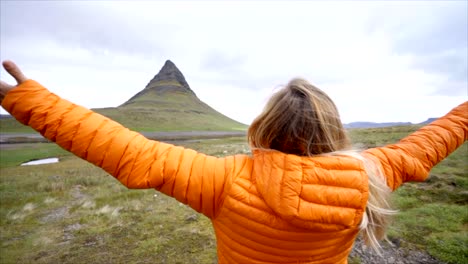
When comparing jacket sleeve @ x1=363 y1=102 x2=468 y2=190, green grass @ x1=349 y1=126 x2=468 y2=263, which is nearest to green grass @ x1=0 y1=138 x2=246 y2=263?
green grass @ x1=349 y1=126 x2=468 y2=263

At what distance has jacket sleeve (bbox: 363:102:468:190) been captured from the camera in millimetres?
1866

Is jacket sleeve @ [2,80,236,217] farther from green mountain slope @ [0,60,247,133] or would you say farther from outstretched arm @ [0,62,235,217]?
green mountain slope @ [0,60,247,133]

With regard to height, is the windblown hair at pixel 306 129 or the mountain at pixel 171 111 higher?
the windblown hair at pixel 306 129

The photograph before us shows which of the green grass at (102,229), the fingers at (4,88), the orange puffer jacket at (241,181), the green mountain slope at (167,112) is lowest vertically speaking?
the green mountain slope at (167,112)

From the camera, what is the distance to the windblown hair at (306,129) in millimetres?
1419

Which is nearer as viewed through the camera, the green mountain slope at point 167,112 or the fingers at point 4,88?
the fingers at point 4,88

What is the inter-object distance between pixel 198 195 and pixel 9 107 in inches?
46.5

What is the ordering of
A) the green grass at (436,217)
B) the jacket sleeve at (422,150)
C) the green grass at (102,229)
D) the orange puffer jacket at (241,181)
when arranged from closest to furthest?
the orange puffer jacket at (241,181) → the jacket sleeve at (422,150) → the green grass at (436,217) → the green grass at (102,229)

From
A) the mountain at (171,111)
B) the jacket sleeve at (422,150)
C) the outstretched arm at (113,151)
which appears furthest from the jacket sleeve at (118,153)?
the mountain at (171,111)

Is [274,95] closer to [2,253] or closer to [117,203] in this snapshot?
[2,253]

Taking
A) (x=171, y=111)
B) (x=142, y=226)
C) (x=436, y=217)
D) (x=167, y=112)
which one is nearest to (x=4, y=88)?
(x=142, y=226)

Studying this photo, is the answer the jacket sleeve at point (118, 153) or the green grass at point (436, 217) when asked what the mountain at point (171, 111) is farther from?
the jacket sleeve at point (118, 153)

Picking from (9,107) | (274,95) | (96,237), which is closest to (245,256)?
(274,95)

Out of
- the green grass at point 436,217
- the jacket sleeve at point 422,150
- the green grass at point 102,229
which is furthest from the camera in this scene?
the green grass at point 102,229
